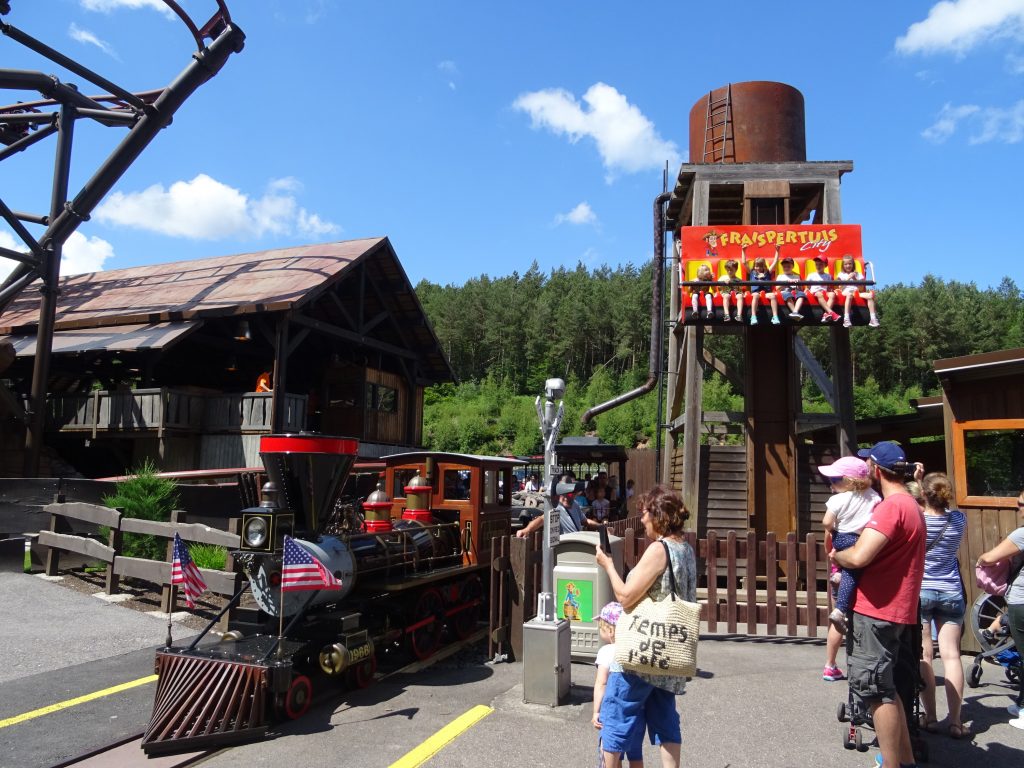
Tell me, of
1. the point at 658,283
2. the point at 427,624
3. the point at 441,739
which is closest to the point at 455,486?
the point at 427,624

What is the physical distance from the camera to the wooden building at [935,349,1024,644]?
7543mm

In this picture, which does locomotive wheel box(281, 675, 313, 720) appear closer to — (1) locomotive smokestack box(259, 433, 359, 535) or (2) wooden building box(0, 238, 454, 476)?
(1) locomotive smokestack box(259, 433, 359, 535)

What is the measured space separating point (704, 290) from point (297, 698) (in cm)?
876

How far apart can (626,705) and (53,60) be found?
62.9 feet

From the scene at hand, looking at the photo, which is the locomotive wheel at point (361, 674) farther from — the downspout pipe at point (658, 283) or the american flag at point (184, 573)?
the downspout pipe at point (658, 283)

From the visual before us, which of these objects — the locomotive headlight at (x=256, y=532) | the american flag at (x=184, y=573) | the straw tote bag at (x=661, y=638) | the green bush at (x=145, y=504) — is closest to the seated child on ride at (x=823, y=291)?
the locomotive headlight at (x=256, y=532)

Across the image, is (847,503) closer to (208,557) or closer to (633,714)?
(633,714)

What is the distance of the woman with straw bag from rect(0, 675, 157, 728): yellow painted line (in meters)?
4.91

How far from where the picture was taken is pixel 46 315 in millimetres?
15680

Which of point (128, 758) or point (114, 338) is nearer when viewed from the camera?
point (128, 758)

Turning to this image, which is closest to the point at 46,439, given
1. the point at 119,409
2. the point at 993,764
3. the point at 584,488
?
the point at 119,409

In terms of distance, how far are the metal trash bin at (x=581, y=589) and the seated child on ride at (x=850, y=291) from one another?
6.74 metres

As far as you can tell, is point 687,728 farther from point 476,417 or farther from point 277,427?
point 476,417

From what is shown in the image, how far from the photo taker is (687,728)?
5.26m
